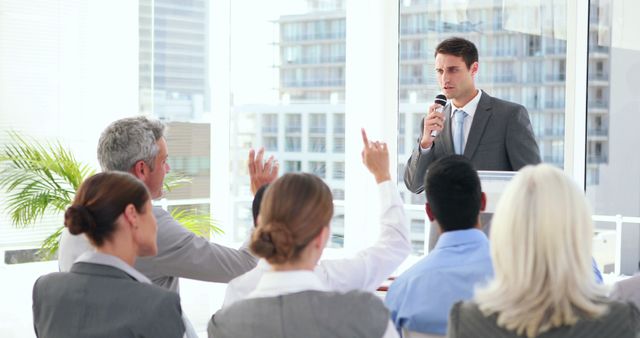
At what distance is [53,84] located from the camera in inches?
220

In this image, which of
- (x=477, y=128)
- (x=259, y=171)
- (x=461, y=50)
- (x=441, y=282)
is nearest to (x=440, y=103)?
(x=477, y=128)

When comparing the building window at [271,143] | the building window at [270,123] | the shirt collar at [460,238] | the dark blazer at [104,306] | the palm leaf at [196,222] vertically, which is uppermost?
the building window at [270,123]

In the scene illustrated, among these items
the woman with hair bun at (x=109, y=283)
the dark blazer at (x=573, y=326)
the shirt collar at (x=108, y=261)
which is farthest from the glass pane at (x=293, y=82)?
the dark blazer at (x=573, y=326)

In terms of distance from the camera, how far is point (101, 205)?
2076mm

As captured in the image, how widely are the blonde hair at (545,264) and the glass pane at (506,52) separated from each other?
13.8 ft

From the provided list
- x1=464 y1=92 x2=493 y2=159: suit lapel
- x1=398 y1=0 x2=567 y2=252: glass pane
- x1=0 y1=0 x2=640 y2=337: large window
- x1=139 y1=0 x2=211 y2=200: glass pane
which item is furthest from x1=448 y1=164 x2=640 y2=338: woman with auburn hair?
x1=139 y1=0 x2=211 y2=200: glass pane

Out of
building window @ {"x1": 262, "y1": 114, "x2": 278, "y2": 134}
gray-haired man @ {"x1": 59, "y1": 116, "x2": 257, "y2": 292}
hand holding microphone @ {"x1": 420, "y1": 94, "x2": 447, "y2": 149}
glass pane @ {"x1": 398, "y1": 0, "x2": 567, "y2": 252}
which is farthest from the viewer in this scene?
building window @ {"x1": 262, "y1": 114, "x2": 278, "y2": 134}

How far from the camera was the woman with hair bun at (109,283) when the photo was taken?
199cm

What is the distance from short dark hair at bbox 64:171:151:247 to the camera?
206cm

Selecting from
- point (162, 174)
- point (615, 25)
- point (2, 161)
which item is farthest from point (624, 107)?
point (2, 161)

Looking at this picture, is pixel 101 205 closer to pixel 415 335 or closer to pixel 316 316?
pixel 316 316

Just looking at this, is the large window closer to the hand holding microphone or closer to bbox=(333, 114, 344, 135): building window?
bbox=(333, 114, 344, 135): building window

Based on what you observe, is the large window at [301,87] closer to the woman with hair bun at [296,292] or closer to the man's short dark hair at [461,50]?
the man's short dark hair at [461,50]

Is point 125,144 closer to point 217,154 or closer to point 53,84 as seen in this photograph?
point 53,84
